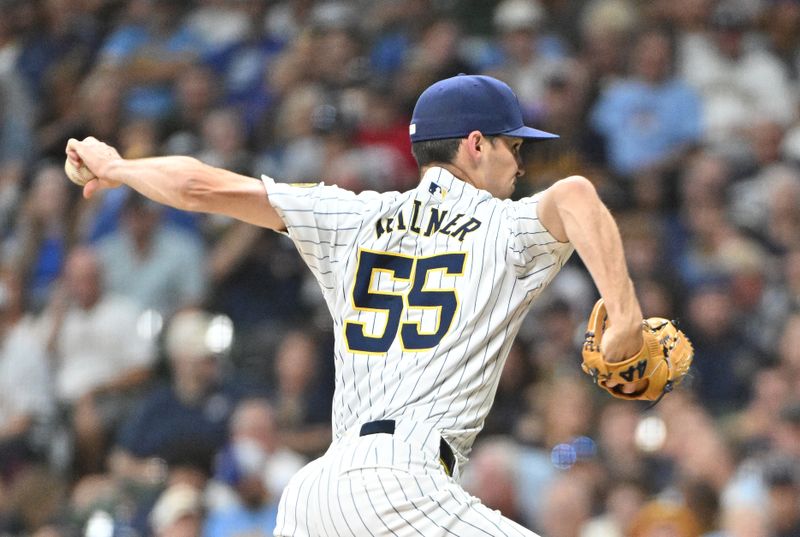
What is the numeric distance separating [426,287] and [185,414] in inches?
177

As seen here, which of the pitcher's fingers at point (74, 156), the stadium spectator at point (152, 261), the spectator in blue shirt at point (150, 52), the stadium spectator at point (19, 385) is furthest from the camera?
the spectator in blue shirt at point (150, 52)

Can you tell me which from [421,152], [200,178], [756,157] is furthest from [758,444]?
[200,178]

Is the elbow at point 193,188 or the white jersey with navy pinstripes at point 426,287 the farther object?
the elbow at point 193,188

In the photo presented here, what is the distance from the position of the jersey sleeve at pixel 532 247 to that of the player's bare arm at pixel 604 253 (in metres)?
0.15

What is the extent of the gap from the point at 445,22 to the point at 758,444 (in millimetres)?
4431

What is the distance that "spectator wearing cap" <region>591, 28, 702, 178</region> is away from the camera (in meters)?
9.05

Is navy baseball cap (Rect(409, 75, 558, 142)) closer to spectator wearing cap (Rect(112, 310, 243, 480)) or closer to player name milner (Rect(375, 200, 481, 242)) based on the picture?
player name milner (Rect(375, 200, 481, 242))

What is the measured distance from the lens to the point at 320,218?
3.73 meters

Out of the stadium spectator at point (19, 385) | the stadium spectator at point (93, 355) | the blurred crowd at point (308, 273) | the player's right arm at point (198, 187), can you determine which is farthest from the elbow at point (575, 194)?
the stadium spectator at point (19, 385)

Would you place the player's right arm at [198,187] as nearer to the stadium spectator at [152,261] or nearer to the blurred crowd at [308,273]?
the blurred crowd at [308,273]

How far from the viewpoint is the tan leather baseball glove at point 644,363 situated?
11.5 feet

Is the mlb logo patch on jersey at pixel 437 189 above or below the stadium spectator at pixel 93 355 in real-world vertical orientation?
above

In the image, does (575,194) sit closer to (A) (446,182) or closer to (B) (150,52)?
(A) (446,182)

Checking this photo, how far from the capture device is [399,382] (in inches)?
139
